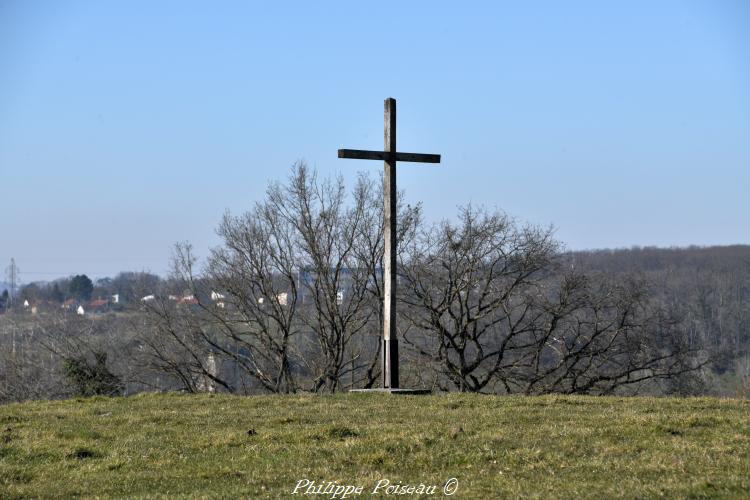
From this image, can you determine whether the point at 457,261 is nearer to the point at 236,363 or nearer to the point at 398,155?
the point at 236,363

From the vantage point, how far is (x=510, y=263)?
34.0 metres

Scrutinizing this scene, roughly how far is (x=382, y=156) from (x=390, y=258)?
185cm

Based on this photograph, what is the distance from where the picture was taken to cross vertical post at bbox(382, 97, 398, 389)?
17312 mm

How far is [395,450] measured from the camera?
399 inches

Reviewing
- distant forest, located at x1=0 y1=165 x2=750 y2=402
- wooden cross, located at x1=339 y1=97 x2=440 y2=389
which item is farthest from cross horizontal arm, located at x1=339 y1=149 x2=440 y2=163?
distant forest, located at x1=0 y1=165 x2=750 y2=402

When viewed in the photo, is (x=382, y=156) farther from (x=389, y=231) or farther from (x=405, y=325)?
(x=405, y=325)

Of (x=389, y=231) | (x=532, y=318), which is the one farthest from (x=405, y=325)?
(x=389, y=231)

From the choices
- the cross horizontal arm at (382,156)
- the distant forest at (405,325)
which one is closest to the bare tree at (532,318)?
the distant forest at (405,325)

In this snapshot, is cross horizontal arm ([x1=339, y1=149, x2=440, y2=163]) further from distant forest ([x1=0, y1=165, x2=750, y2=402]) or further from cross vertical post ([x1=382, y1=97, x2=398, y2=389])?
distant forest ([x1=0, y1=165, x2=750, y2=402])

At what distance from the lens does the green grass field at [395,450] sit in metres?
8.69

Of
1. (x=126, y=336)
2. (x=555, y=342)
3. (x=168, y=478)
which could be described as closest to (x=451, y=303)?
(x=555, y=342)

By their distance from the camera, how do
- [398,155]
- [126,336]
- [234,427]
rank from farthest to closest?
1. [126,336]
2. [398,155]
3. [234,427]

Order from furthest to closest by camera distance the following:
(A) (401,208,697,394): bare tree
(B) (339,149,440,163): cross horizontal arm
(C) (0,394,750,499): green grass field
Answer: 1. (A) (401,208,697,394): bare tree
2. (B) (339,149,440,163): cross horizontal arm
3. (C) (0,394,750,499): green grass field

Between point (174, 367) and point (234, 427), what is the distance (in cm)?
2645
